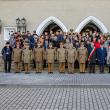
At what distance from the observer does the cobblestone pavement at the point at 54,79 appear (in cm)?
1659

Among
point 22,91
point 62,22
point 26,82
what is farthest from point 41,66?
point 62,22

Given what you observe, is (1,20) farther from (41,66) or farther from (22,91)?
(22,91)

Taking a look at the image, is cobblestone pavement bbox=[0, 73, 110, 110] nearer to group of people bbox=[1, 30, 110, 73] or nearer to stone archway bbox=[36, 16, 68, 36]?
group of people bbox=[1, 30, 110, 73]

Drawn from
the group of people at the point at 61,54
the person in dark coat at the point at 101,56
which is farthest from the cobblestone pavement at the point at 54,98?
the person in dark coat at the point at 101,56

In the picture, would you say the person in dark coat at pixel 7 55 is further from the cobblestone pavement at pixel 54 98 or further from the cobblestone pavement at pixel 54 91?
the cobblestone pavement at pixel 54 98

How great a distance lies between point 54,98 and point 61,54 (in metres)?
7.15

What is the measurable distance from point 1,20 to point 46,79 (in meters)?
11.3

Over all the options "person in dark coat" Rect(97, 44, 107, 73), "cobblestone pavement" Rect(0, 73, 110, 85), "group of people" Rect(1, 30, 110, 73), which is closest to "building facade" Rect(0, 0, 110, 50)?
"group of people" Rect(1, 30, 110, 73)

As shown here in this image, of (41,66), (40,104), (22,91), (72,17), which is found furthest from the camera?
(72,17)

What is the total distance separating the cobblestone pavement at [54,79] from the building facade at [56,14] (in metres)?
8.68

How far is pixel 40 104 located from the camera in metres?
12.3

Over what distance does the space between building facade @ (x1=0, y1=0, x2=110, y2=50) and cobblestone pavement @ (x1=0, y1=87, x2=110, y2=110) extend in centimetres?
1254

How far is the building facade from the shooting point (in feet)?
90.6

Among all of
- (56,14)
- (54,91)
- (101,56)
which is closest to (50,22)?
(56,14)
